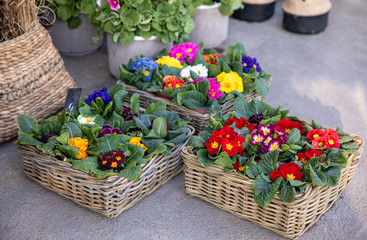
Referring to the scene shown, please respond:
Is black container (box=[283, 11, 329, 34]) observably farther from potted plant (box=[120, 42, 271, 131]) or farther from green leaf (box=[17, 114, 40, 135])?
green leaf (box=[17, 114, 40, 135])

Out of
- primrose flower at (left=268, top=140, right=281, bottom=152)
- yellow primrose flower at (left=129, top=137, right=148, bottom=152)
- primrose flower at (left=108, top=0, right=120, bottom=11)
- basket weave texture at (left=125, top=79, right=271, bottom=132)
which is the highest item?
primrose flower at (left=108, top=0, right=120, bottom=11)

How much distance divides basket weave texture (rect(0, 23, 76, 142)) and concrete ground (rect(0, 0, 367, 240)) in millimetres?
211

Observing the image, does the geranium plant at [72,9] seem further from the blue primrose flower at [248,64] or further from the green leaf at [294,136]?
the green leaf at [294,136]

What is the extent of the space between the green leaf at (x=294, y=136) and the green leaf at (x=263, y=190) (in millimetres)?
270

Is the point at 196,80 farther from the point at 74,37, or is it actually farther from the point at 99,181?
the point at 74,37

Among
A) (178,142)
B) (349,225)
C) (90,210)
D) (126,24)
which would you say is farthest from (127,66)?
(349,225)

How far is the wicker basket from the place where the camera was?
1889 mm

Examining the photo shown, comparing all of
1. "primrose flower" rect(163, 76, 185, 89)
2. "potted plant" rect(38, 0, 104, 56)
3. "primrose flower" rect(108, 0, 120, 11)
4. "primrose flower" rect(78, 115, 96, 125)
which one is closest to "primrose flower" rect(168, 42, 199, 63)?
"primrose flower" rect(163, 76, 185, 89)

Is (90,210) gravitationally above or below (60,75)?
below

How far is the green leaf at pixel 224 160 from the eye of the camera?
1.94 m

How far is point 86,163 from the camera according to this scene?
1.97m

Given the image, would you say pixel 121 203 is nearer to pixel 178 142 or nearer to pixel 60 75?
pixel 178 142

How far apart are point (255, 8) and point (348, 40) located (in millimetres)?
866

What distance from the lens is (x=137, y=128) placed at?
90.5 inches
